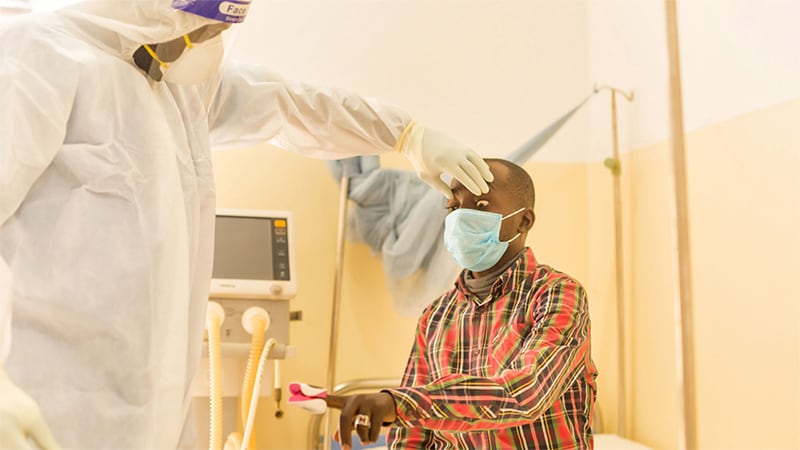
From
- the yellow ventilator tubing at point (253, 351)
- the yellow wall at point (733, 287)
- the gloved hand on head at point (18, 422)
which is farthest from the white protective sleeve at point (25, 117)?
the yellow wall at point (733, 287)

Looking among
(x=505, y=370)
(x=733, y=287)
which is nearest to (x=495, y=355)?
(x=505, y=370)

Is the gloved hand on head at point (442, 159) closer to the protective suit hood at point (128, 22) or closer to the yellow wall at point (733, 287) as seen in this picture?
the protective suit hood at point (128, 22)

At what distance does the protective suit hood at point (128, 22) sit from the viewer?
1.26 meters

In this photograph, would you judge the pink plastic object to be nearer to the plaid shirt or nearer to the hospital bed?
the plaid shirt

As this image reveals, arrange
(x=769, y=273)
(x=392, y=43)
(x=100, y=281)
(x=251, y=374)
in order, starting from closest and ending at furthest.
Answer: (x=100, y=281)
(x=251, y=374)
(x=769, y=273)
(x=392, y=43)

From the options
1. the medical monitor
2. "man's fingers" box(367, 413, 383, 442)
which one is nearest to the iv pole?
the medical monitor

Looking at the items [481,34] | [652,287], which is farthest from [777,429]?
Result: [481,34]

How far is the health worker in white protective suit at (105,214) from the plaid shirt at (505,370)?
0.40m

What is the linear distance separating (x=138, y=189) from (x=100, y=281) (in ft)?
0.53

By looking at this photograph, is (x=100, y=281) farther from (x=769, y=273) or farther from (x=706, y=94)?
(x=706, y=94)

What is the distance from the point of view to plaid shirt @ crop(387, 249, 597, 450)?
133 centimetres

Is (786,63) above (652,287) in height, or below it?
above

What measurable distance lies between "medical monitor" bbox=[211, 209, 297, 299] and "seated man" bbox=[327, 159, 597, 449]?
829 millimetres

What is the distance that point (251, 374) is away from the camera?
2213 mm
